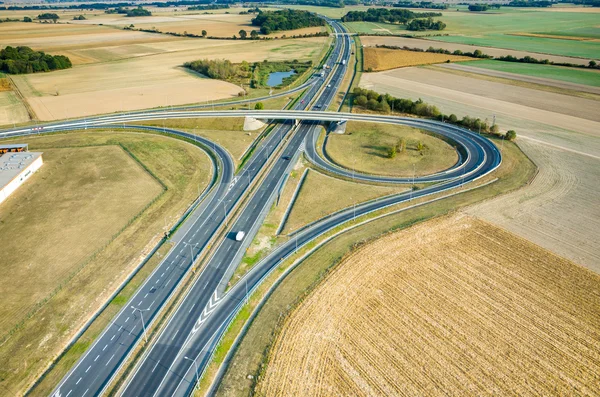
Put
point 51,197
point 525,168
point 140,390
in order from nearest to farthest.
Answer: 1. point 140,390
2. point 51,197
3. point 525,168

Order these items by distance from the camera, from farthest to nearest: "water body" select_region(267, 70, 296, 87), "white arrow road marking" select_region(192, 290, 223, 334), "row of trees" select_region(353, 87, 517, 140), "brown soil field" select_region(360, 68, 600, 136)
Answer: "water body" select_region(267, 70, 296, 87) < "brown soil field" select_region(360, 68, 600, 136) < "row of trees" select_region(353, 87, 517, 140) < "white arrow road marking" select_region(192, 290, 223, 334)

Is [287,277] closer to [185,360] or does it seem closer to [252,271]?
[252,271]

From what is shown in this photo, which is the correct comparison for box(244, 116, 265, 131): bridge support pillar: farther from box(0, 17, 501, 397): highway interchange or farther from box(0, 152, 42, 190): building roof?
box(0, 152, 42, 190): building roof

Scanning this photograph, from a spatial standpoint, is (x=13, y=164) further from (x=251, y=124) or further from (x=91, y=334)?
(x=251, y=124)

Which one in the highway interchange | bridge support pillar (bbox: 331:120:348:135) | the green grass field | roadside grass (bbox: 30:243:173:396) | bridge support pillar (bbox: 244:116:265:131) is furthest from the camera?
the green grass field

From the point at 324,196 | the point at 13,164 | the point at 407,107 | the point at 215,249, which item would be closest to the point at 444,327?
the point at 215,249

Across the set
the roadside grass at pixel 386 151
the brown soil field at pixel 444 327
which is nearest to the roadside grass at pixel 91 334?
the brown soil field at pixel 444 327

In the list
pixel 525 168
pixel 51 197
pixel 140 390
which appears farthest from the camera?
pixel 525 168

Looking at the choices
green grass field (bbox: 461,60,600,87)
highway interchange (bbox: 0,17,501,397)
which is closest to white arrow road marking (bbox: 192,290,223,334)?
highway interchange (bbox: 0,17,501,397)

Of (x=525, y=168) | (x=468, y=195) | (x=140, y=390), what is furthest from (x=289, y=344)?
(x=525, y=168)
